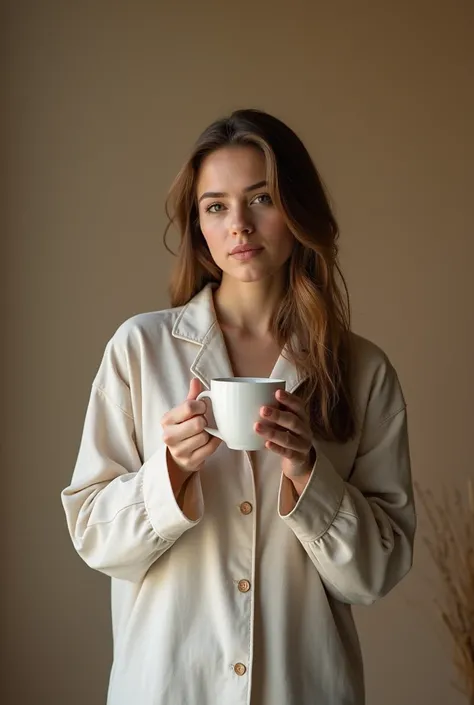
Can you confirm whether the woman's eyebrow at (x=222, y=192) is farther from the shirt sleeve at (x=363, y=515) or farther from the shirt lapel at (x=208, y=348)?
the shirt sleeve at (x=363, y=515)

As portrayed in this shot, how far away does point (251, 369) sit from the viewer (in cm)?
137

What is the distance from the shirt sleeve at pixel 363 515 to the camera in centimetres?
119

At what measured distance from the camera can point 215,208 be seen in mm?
1312

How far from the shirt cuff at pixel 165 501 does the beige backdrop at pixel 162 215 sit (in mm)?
784

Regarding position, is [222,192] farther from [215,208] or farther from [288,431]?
[288,431]

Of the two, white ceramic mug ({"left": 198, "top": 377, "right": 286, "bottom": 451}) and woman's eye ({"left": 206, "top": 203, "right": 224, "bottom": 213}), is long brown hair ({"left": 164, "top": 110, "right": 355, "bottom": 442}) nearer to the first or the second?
woman's eye ({"left": 206, "top": 203, "right": 224, "bottom": 213})

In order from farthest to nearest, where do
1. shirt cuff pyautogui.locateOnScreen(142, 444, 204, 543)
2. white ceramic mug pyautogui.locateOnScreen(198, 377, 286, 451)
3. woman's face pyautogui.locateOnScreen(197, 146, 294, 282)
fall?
woman's face pyautogui.locateOnScreen(197, 146, 294, 282), shirt cuff pyautogui.locateOnScreen(142, 444, 204, 543), white ceramic mug pyautogui.locateOnScreen(198, 377, 286, 451)

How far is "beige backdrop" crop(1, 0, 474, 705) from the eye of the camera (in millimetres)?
1881

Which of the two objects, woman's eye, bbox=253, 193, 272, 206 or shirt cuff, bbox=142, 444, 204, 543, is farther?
woman's eye, bbox=253, 193, 272, 206

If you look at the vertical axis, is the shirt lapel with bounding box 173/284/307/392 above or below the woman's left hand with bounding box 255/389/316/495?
above

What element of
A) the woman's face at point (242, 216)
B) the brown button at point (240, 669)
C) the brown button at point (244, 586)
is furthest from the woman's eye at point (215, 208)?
the brown button at point (240, 669)

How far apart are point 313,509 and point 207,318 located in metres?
0.37

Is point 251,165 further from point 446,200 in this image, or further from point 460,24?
point 460,24

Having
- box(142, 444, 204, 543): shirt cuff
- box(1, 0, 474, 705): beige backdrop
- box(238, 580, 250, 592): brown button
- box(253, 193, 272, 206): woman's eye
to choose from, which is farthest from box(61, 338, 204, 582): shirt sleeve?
box(1, 0, 474, 705): beige backdrop
